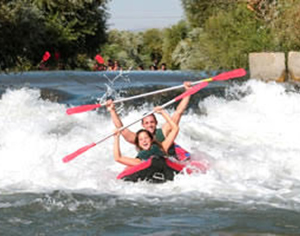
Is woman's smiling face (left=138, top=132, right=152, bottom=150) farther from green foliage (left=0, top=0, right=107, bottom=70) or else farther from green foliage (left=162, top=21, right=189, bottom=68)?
green foliage (left=162, top=21, right=189, bottom=68)

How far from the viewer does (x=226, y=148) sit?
9.64 meters

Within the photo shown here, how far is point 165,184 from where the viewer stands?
284 inches

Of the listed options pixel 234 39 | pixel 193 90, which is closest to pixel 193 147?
pixel 193 90

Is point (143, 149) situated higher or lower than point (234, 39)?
lower

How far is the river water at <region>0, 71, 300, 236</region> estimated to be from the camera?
5.81 m

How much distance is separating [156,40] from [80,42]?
52.5m

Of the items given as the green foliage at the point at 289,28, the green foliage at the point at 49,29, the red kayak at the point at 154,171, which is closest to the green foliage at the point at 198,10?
the green foliage at the point at 49,29

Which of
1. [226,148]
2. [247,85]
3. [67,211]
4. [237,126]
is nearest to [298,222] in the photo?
[67,211]

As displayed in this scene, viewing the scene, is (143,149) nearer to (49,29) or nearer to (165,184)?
(165,184)

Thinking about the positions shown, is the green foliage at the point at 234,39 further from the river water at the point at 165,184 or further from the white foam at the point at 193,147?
the white foam at the point at 193,147

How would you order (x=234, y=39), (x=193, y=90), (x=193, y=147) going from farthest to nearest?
(x=234, y=39) < (x=193, y=147) < (x=193, y=90)

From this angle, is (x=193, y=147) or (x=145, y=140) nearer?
(x=145, y=140)

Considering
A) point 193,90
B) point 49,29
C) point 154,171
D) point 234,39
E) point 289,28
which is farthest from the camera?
point 49,29

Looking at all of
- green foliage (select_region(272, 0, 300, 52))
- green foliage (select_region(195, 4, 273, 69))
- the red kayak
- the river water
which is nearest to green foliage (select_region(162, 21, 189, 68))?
green foliage (select_region(195, 4, 273, 69))
